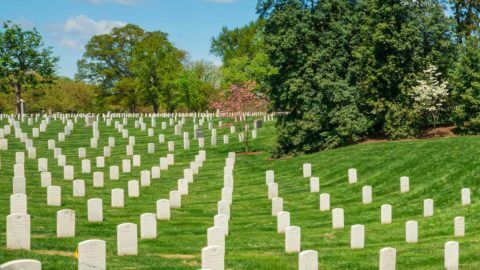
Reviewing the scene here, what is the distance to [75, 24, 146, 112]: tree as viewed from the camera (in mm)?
105125

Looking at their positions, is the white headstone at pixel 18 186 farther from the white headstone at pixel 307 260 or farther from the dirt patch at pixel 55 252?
the white headstone at pixel 307 260

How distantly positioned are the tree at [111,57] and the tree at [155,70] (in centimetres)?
1114

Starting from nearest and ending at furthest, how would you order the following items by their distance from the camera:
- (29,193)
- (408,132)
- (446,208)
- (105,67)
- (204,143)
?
(446,208) < (29,193) < (408,132) < (204,143) < (105,67)

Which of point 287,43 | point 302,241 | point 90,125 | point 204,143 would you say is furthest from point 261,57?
point 302,241

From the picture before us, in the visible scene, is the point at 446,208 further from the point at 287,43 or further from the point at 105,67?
the point at 105,67

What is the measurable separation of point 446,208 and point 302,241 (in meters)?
6.92

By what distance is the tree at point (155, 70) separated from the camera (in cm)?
9119

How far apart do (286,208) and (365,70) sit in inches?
679

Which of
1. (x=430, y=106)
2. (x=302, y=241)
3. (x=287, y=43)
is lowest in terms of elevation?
(x=302, y=241)

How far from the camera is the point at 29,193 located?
26766mm

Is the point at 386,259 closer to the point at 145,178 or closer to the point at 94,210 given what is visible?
the point at 94,210

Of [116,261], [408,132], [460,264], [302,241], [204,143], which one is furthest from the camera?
[204,143]

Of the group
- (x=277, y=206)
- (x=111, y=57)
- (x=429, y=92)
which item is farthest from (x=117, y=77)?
(x=277, y=206)

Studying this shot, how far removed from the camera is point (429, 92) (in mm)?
39406
